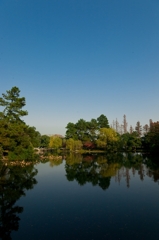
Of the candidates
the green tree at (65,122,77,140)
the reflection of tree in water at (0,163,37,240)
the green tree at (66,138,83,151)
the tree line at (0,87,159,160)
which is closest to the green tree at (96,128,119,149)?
the tree line at (0,87,159,160)

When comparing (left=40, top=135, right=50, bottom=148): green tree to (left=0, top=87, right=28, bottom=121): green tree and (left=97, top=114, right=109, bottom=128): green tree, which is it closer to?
(left=97, top=114, right=109, bottom=128): green tree

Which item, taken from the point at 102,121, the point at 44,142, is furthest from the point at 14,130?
the point at 44,142

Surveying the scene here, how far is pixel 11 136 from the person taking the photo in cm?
3169

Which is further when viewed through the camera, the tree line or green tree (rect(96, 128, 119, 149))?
green tree (rect(96, 128, 119, 149))

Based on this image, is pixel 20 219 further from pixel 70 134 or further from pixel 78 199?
pixel 70 134

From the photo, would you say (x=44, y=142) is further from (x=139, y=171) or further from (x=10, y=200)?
(x=10, y=200)

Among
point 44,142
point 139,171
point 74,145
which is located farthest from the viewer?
point 44,142

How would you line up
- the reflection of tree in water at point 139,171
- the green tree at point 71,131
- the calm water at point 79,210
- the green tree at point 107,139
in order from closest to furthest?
1. the calm water at point 79,210
2. the reflection of tree in water at point 139,171
3. the green tree at point 107,139
4. the green tree at point 71,131

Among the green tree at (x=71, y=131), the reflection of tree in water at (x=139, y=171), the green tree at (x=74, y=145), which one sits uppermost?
the green tree at (x=71, y=131)

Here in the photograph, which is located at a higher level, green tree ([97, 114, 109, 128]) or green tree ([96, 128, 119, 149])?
green tree ([97, 114, 109, 128])

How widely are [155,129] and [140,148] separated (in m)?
16.1

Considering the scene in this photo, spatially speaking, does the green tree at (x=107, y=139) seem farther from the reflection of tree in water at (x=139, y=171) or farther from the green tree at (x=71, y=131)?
the reflection of tree in water at (x=139, y=171)

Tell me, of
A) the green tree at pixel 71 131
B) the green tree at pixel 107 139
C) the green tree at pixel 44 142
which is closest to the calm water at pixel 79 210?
the green tree at pixel 107 139

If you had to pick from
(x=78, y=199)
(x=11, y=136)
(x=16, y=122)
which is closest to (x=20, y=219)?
(x=78, y=199)
